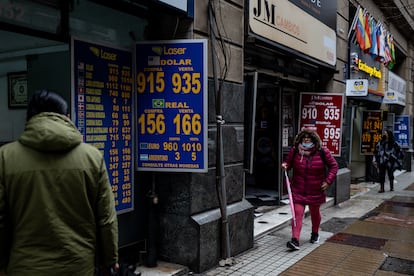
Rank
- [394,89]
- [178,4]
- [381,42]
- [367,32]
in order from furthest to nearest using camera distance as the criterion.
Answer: [394,89] → [381,42] → [367,32] → [178,4]

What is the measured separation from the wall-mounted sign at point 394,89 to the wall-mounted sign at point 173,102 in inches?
482

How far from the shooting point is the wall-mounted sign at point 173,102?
16.1 ft

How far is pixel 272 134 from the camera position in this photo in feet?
32.0

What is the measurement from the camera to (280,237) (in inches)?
273

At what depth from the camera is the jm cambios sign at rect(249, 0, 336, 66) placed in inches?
261

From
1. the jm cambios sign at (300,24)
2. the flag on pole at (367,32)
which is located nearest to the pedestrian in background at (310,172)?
the jm cambios sign at (300,24)

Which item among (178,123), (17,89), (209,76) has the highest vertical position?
(209,76)

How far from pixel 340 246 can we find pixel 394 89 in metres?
12.4

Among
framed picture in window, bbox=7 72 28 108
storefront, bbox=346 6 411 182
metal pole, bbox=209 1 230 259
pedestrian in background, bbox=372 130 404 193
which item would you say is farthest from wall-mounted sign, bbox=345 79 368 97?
framed picture in window, bbox=7 72 28 108

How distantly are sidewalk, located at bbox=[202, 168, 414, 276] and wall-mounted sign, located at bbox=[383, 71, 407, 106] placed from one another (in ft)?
21.3

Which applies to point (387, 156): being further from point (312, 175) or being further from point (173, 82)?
point (173, 82)

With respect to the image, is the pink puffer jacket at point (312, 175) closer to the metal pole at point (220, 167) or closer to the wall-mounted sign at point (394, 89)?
the metal pole at point (220, 167)

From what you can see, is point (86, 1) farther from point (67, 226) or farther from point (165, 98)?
point (67, 226)

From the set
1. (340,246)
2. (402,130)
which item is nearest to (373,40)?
(402,130)
